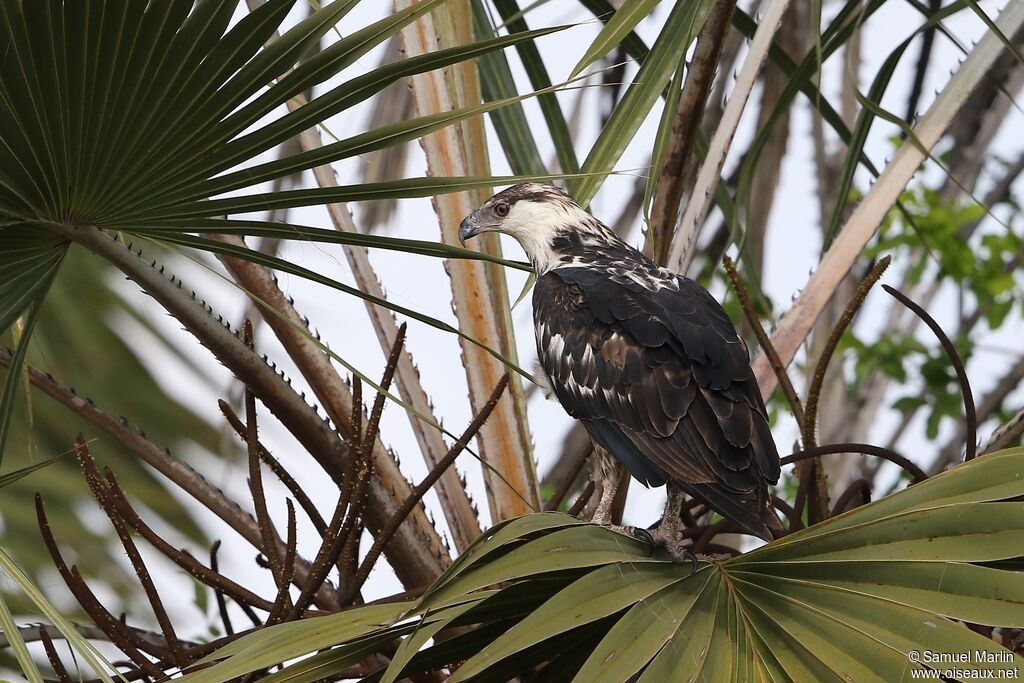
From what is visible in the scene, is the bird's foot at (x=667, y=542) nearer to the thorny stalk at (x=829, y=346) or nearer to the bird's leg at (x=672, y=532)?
the bird's leg at (x=672, y=532)

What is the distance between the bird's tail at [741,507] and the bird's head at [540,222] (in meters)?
1.18

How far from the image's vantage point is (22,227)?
2291 millimetres

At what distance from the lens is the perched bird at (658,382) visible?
247cm

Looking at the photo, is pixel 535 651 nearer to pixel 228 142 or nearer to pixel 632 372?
pixel 632 372

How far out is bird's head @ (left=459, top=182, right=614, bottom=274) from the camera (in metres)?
3.54

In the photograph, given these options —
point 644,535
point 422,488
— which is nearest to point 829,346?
point 644,535

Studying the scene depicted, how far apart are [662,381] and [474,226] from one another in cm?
97

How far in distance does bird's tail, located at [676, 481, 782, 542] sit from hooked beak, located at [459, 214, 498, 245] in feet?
3.78

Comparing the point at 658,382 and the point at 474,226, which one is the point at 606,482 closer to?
the point at 658,382

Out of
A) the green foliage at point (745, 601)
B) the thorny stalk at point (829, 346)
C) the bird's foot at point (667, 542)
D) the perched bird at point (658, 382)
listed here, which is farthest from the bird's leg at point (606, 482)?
the green foliage at point (745, 601)

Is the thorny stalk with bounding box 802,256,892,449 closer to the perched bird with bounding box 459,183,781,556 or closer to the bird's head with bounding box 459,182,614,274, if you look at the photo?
the perched bird with bounding box 459,183,781,556

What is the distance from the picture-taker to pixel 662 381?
2.67m

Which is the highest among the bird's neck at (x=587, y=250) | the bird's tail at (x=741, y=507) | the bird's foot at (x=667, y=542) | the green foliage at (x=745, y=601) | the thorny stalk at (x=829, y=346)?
the bird's neck at (x=587, y=250)

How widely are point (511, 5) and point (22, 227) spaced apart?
1.64 metres
